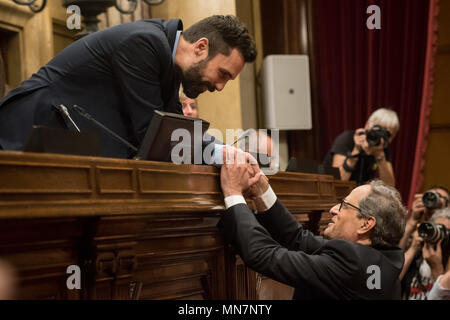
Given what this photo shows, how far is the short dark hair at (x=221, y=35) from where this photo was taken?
2.29 metres

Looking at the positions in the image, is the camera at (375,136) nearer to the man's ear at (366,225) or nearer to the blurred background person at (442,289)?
the blurred background person at (442,289)

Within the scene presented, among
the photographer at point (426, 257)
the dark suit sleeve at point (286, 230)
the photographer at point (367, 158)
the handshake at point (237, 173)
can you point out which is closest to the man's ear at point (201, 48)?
the handshake at point (237, 173)

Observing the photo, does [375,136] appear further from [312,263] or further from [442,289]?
[312,263]

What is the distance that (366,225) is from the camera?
7.11 ft

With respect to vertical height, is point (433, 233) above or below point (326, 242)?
below

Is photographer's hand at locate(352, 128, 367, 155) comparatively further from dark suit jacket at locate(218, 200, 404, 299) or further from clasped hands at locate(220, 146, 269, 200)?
clasped hands at locate(220, 146, 269, 200)

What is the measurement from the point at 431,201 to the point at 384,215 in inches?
79.1

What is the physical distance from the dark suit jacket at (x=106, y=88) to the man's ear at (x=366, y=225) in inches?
29.6

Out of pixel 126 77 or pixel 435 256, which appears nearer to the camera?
pixel 126 77

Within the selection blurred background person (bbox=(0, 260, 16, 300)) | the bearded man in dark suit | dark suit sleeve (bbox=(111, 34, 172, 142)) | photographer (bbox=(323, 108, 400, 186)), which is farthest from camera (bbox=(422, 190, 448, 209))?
blurred background person (bbox=(0, 260, 16, 300))

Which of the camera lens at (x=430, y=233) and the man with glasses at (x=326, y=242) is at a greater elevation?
the man with glasses at (x=326, y=242)

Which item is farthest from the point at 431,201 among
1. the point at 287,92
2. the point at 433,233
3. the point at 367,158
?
the point at 287,92

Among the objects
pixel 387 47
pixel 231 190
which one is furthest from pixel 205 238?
pixel 387 47
